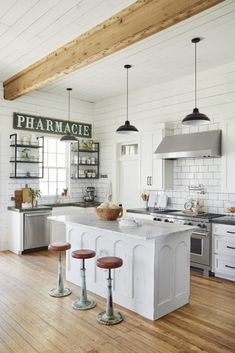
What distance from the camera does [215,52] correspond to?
4688mm

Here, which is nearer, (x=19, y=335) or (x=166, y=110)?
(x=19, y=335)

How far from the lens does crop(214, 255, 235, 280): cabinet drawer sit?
15.0 ft

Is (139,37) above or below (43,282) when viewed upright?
above

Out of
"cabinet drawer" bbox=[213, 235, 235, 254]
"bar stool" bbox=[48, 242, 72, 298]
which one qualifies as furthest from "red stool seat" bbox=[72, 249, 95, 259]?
"cabinet drawer" bbox=[213, 235, 235, 254]

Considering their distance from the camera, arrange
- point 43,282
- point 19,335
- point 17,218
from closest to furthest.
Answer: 1. point 19,335
2. point 43,282
3. point 17,218

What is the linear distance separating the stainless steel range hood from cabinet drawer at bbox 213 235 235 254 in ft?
4.46

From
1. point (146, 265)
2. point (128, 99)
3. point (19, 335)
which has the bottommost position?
point (19, 335)

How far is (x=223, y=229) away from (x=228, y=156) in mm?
1190

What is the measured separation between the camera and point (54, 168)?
Result: 7.29 m

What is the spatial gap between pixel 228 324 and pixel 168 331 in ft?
2.30

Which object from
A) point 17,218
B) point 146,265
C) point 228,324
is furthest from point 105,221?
point 17,218

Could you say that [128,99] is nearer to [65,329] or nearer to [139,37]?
[139,37]

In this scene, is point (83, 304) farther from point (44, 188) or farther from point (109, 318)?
point (44, 188)

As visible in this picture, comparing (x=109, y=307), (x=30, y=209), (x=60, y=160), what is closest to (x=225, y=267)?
(x=109, y=307)
